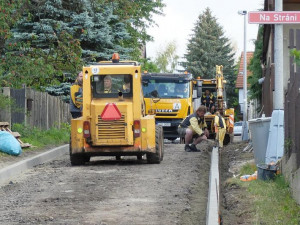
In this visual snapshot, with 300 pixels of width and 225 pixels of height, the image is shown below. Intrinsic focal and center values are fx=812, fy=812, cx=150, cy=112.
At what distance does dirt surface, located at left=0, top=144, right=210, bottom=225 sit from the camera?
9516 millimetres

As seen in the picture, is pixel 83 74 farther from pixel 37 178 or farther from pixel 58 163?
pixel 37 178

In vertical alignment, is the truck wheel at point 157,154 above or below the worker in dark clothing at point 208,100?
below

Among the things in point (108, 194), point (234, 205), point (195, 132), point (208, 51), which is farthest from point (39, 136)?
→ point (208, 51)

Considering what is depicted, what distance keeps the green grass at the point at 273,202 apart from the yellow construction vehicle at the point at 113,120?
12.4 ft

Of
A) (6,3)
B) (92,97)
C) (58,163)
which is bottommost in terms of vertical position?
(58,163)

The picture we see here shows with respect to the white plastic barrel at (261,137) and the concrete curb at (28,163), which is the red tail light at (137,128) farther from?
the white plastic barrel at (261,137)

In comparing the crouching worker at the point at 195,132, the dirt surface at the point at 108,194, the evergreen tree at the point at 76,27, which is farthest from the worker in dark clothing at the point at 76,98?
the evergreen tree at the point at 76,27

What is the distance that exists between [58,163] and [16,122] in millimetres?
6531

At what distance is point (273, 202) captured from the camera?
10.8 m

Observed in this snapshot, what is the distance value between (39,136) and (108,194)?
13.0 meters

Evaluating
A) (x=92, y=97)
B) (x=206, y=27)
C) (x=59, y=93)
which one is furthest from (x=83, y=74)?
(x=206, y=27)

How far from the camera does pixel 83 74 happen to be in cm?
1753

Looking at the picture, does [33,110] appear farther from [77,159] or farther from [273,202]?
[273,202]

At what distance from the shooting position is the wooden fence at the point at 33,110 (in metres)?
23.1
